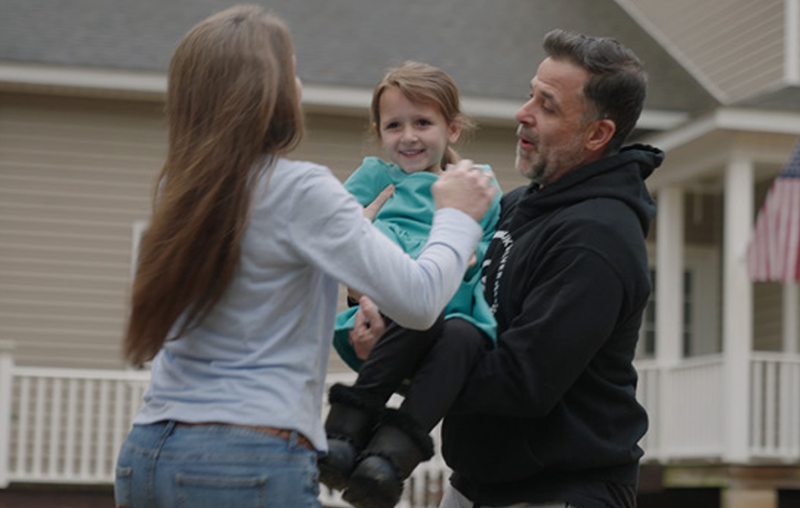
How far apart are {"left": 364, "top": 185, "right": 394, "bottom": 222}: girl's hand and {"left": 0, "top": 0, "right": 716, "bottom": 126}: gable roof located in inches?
398

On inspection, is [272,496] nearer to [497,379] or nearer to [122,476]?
[122,476]

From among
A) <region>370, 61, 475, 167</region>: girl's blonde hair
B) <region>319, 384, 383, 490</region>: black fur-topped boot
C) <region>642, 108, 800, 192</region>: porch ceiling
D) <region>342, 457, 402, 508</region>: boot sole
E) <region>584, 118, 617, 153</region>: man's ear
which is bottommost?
<region>342, 457, 402, 508</region>: boot sole

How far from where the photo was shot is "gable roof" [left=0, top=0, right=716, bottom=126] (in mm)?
14039

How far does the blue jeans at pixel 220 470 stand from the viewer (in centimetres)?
280

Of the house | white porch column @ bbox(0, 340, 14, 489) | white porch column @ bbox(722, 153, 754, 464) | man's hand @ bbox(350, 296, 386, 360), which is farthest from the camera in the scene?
the house

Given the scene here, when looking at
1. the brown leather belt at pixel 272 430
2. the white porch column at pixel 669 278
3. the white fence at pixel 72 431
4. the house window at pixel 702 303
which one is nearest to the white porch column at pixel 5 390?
the white fence at pixel 72 431

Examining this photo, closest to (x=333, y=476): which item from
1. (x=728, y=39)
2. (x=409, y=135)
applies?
(x=409, y=135)

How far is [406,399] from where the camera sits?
10.8 ft

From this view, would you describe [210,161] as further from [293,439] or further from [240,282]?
[293,439]

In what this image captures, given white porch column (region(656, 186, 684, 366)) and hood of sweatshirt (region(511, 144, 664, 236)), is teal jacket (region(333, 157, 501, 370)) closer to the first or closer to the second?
hood of sweatshirt (region(511, 144, 664, 236))

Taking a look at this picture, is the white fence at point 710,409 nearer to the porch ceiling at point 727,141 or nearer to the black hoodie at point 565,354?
the porch ceiling at point 727,141

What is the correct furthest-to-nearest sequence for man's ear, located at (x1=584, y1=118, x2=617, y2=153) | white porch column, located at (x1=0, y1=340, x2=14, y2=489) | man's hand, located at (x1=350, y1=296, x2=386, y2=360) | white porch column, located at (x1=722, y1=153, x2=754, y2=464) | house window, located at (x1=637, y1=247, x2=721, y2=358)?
house window, located at (x1=637, y1=247, x2=721, y2=358) → white porch column, located at (x1=722, y1=153, x2=754, y2=464) → white porch column, located at (x1=0, y1=340, x2=14, y2=489) → man's ear, located at (x1=584, y1=118, x2=617, y2=153) → man's hand, located at (x1=350, y1=296, x2=386, y2=360)

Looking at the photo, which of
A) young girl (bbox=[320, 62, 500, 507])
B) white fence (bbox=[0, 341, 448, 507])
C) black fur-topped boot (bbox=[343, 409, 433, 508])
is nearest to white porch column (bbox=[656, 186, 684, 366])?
white fence (bbox=[0, 341, 448, 507])

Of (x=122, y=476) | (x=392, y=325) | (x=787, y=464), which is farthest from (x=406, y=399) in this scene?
(x=787, y=464)
